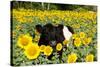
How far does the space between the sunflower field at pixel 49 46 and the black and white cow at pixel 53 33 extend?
32mm

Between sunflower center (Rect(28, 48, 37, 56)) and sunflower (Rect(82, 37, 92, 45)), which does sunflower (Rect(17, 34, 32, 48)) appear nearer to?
sunflower center (Rect(28, 48, 37, 56))

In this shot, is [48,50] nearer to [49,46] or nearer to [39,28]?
[49,46]

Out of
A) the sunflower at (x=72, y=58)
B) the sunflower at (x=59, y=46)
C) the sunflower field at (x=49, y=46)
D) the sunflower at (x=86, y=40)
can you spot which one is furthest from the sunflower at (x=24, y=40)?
the sunflower at (x=86, y=40)

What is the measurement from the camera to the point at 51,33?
2170 millimetres

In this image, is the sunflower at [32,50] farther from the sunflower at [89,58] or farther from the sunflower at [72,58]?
the sunflower at [89,58]

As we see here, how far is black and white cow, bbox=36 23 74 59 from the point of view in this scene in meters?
2.13

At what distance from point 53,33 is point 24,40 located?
0.30 m

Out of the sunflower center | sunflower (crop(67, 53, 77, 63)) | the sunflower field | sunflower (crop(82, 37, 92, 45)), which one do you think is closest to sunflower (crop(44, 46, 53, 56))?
the sunflower field

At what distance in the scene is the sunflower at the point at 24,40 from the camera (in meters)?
2.06

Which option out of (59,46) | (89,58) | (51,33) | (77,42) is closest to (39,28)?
(51,33)

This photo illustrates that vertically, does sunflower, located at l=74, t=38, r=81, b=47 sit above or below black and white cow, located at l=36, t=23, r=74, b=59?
below

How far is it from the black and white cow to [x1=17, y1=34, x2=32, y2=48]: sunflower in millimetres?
109
